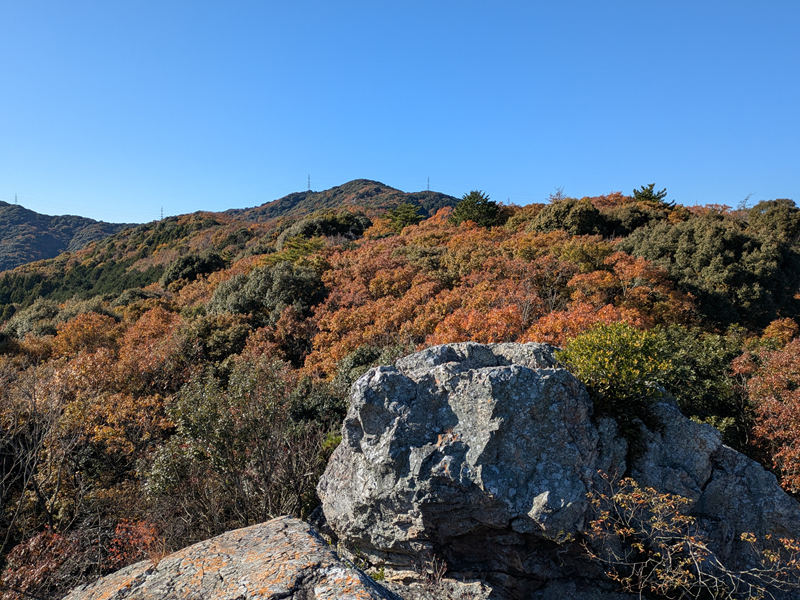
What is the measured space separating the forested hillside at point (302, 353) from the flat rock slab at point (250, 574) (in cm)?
267

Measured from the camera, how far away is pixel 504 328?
11.2 m

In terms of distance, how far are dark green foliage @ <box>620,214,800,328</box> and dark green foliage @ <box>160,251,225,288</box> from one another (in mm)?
31124

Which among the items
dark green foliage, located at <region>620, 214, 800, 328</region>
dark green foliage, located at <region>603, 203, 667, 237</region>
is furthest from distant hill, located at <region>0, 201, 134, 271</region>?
dark green foliage, located at <region>620, 214, 800, 328</region>

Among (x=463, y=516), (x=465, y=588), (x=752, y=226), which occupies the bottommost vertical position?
(x=465, y=588)

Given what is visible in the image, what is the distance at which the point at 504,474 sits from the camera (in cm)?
607

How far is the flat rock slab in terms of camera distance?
3771 mm

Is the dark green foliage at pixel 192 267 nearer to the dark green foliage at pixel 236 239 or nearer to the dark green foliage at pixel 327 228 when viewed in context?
the dark green foliage at pixel 327 228

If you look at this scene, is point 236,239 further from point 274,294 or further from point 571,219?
point 571,219

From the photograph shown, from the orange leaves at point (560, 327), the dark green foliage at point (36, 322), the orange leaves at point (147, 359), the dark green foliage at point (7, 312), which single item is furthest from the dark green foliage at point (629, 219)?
the dark green foliage at point (7, 312)

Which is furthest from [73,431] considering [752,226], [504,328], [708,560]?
[752,226]

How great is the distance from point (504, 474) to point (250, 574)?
140 inches

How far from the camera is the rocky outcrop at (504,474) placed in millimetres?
6074

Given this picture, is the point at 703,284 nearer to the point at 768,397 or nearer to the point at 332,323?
the point at 768,397

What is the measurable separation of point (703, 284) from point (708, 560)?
53.8 feet
